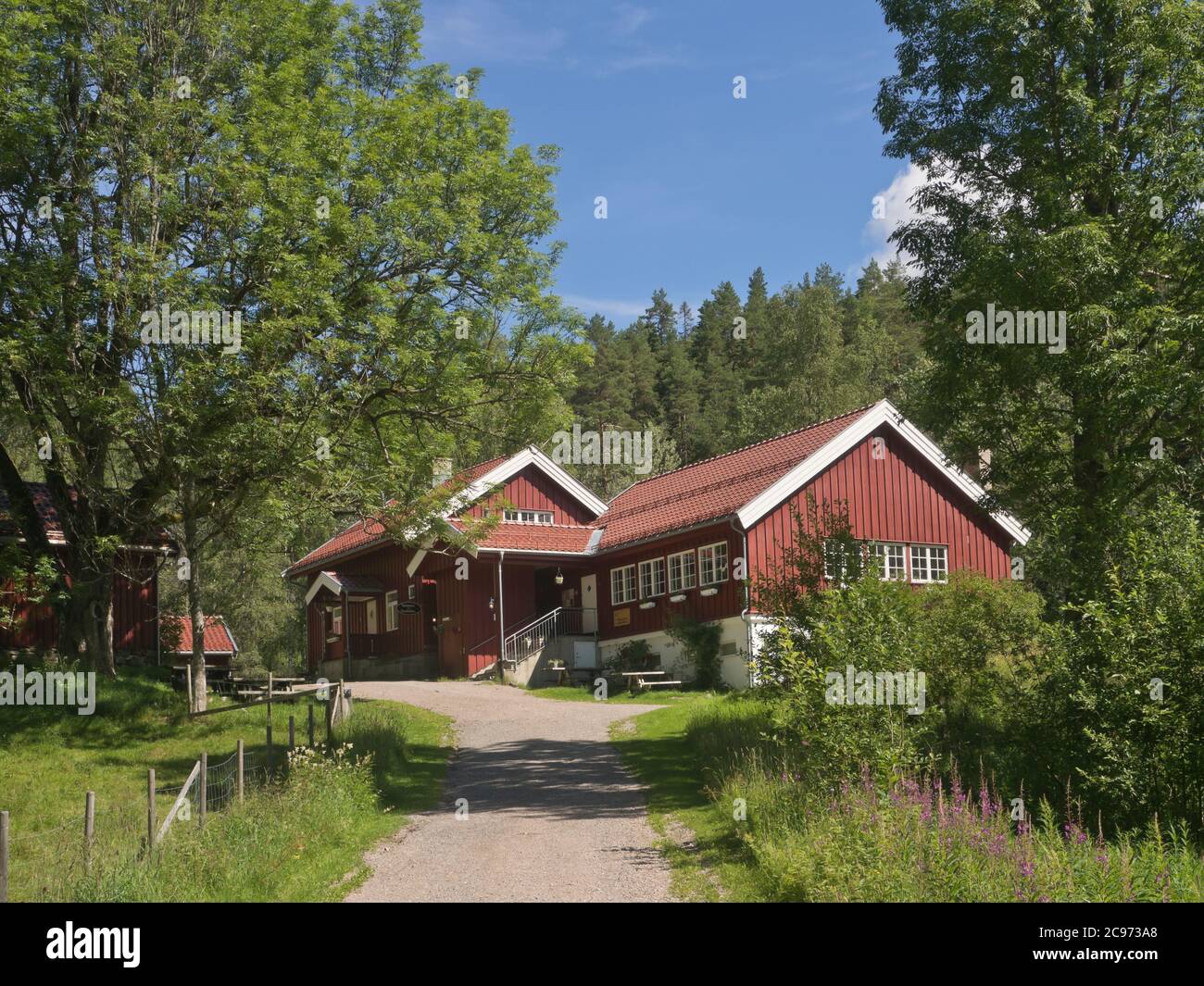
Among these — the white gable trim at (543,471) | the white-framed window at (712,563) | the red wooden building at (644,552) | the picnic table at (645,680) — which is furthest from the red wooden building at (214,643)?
the white-framed window at (712,563)

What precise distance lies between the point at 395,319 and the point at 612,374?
178ft

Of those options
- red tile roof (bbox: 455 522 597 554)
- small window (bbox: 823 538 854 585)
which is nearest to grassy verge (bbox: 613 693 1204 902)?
small window (bbox: 823 538 854 585)

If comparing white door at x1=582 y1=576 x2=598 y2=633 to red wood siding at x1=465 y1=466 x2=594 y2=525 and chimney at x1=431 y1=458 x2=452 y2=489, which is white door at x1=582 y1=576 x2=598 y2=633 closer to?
red wood siding at x1=465 y1=466 x2=594 y2=525

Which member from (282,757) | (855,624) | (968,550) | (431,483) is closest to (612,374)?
(968,550)

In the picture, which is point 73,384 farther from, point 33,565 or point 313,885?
point 313,885

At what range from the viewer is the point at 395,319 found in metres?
20.1

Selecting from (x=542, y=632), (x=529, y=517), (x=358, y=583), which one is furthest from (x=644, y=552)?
(x=358, y=583)

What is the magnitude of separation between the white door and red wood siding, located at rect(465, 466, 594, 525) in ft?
8.42

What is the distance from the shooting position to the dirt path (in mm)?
10492

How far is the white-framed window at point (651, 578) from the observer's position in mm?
31375

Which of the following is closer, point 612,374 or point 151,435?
point 151,435

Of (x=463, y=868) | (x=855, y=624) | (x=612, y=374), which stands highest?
(x=612, y=374)

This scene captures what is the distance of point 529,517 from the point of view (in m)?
35.5

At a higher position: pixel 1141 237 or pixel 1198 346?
pixel 1141 237
